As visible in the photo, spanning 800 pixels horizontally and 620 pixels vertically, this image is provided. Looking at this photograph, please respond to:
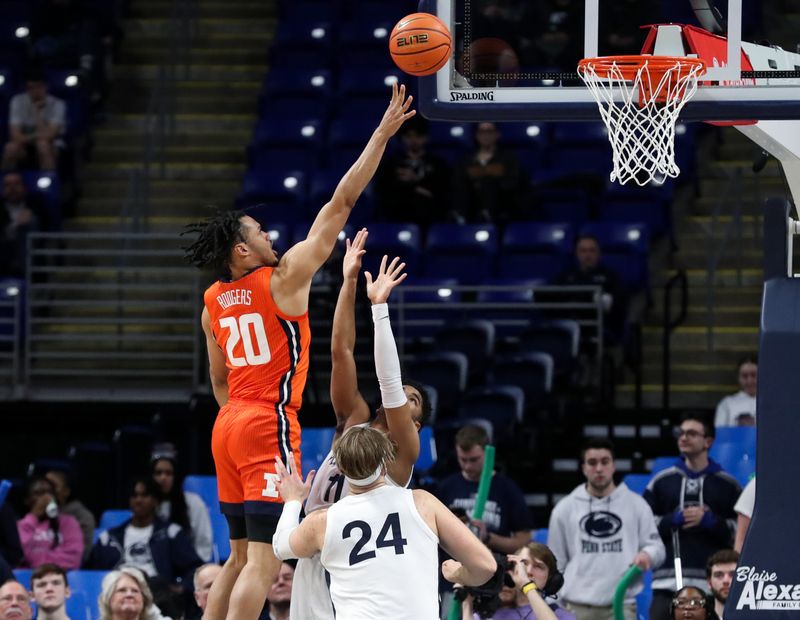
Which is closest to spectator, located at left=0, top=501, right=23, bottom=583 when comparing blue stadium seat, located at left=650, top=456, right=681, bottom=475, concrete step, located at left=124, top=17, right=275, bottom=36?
blue stadium seat, located at left=650, top=456, right=681, bottom=475

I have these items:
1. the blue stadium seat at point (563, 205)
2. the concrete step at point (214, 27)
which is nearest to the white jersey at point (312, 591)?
the blue stadium seat at point (563, 205)

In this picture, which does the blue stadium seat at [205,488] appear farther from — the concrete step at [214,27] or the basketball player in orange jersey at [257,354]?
the concrete step at [214,27]

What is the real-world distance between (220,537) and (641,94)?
5.82 metres

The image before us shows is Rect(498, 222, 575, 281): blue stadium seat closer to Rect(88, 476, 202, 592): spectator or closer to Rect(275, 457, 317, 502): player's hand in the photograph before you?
Rect(88, 476, 202, 592): spectator

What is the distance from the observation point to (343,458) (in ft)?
20.7

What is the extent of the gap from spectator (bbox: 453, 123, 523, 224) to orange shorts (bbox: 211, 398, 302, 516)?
8352 mm

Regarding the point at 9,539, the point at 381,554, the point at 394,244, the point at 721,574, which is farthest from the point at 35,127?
the point at 381,554

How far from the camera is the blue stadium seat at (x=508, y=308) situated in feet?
48.0

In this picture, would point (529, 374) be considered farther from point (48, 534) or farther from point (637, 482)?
point (48, 534)

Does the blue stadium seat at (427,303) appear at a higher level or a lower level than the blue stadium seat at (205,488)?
higher

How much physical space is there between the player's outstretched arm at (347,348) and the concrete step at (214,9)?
1301cm

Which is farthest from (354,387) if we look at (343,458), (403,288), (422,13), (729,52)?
(403,288)

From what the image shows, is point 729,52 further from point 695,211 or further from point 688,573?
point 695,211

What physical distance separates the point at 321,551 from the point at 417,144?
9.76m
